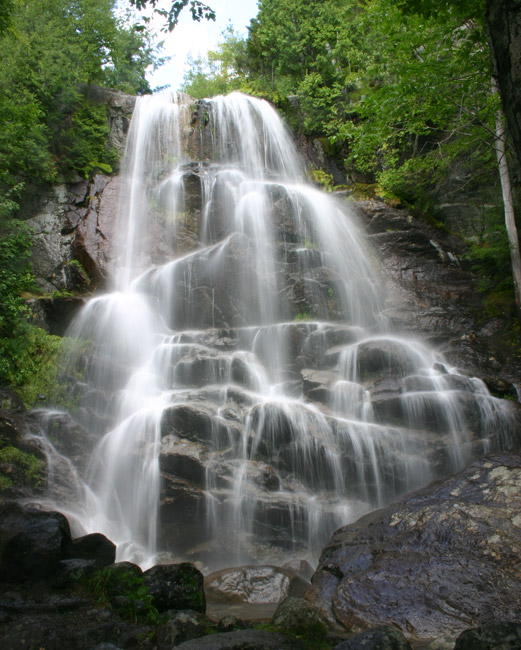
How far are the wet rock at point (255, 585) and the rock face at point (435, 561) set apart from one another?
0.54 meters

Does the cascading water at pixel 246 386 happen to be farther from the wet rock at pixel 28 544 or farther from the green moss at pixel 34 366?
the wet rock at pixel 28 544

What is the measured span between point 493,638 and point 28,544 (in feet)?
15.3

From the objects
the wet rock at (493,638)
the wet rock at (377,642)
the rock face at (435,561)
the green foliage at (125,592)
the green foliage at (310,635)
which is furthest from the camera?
the rock face at (435,561)

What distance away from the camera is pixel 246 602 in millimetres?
5801

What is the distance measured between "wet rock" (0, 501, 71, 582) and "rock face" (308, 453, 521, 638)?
10.4 feet

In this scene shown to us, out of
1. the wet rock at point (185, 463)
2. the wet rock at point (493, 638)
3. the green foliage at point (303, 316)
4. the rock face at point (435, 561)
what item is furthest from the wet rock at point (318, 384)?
the wet rock at point (493, 638)

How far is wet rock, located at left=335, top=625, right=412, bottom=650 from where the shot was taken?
10.2 ft

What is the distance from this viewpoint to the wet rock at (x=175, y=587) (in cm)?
467

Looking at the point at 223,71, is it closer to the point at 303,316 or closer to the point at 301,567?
the point at 303,316

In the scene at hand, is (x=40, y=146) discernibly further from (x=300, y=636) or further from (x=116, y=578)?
(x=300, y=636)

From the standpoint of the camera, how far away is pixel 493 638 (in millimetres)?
2754

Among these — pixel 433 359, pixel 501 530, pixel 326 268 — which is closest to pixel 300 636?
pixel 501 530

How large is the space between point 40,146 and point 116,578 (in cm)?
1523

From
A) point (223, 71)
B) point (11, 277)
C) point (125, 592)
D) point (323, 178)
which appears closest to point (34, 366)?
point (11, 277)
